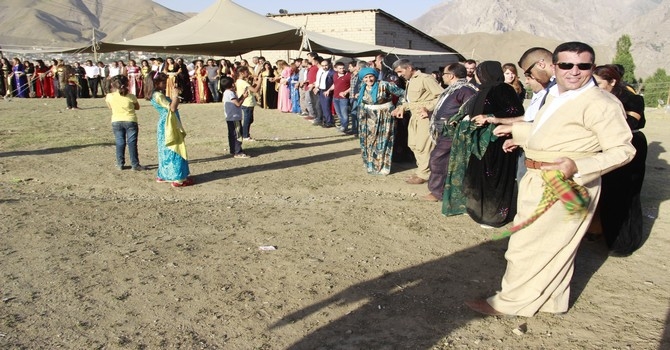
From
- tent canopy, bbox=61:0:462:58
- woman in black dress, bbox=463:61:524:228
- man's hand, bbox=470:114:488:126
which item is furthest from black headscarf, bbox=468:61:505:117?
tent canopy, bbox=61:0:462:58

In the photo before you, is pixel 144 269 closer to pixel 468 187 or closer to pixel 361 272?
pixel 361 272

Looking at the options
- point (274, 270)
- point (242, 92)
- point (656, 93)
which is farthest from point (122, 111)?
point (656, 93)

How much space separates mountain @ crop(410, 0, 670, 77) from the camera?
99.9 meters

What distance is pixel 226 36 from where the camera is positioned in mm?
13875

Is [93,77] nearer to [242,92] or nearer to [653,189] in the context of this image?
[242,92]

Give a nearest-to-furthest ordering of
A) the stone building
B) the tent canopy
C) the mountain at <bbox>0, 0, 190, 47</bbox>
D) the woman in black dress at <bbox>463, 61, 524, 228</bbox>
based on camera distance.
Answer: the woman in black dress at <bbox>463, 61, 524, 228</bbox> → the tent canopy → the stone building → the mountain at <bbox>0, 0, 190, 47</bbox>

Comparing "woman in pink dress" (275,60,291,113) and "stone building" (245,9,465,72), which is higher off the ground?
"stone building" (245,9,465,72)

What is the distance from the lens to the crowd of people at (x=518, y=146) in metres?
3.00

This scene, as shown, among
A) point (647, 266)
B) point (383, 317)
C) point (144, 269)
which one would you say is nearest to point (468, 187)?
point (647, 266)

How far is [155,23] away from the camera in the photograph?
109125mm

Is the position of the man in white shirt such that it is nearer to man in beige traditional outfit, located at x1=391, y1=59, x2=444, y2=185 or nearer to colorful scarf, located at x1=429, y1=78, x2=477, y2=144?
man in beige traditional outfit, located at x1=391, y1=59, x2=444, y2=185

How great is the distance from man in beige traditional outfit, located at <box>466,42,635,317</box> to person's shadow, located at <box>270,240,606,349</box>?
280mm

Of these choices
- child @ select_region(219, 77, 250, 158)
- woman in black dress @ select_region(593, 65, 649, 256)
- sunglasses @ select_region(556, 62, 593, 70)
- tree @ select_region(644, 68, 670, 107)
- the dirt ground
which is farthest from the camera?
tree @ select_region(644, 68, 670, 107)

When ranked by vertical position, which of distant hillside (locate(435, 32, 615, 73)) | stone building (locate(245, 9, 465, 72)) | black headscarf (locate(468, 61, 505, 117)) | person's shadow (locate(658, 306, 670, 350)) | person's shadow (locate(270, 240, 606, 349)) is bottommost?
person's shadow (locate(658, 306, 670, 350))
